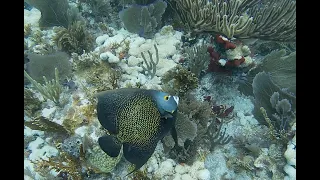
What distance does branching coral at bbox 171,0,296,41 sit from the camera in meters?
4.19

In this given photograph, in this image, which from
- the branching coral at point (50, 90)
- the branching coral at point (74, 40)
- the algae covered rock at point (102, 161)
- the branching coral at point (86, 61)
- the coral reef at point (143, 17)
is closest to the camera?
the algae covered rock at point (102, 161)

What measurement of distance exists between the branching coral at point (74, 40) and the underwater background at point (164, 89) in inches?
0.7

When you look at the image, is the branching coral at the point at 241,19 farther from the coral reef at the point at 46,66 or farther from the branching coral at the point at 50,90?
the branching coral at the point at 50,90

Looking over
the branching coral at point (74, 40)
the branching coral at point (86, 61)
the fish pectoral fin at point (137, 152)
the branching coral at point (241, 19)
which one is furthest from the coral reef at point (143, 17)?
the fish pectoral fin at point (137, 152)

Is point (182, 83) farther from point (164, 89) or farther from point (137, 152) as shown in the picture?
point (137, 152)

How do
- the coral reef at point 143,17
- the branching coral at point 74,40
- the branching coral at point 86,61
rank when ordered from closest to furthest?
the branching coral at point 86,61, the branching coral at point 74,40, the coral reef at point 143,17

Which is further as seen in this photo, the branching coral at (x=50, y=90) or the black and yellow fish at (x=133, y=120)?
the branching coral at (x=50, y=90)

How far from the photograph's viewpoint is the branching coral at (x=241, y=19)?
165 inches

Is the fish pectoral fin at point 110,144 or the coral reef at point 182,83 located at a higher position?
the fish pectoral fin at point 110,144

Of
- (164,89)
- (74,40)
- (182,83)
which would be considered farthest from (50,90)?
(182,83)

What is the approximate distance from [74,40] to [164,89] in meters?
1.88

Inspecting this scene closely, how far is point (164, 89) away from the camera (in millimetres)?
3797

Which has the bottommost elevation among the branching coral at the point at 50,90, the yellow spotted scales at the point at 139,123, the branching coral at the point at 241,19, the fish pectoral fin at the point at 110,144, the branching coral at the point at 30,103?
the branching coral at the point at 30,103

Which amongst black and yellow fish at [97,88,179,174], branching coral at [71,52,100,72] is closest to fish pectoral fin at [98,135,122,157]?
black and yellow fish at [97,88,179,174]
